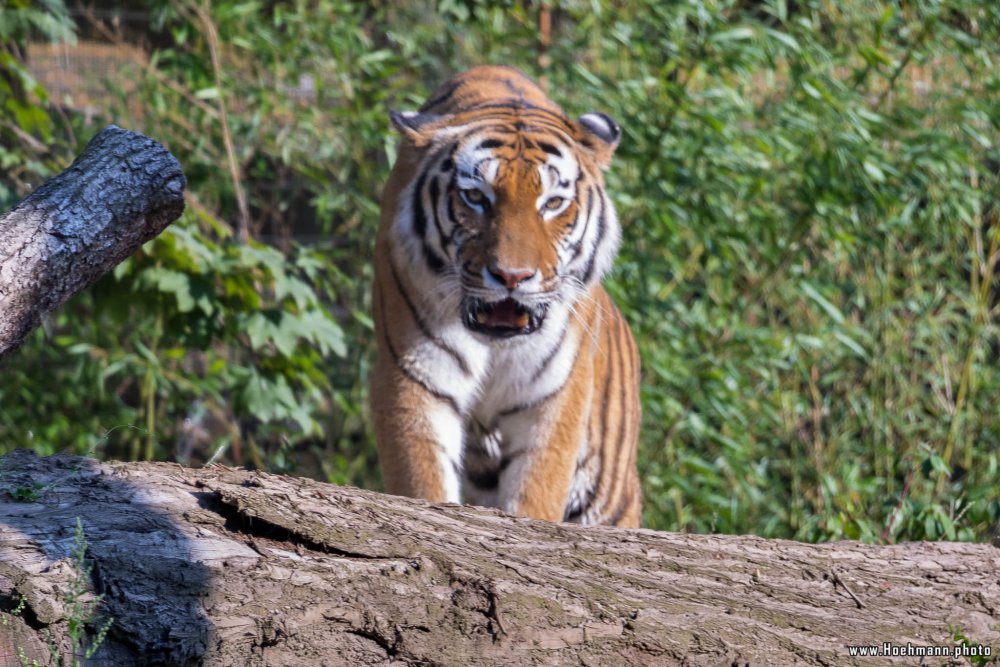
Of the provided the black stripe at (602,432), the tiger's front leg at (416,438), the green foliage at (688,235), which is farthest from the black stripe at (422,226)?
the green foliage at (688,235)

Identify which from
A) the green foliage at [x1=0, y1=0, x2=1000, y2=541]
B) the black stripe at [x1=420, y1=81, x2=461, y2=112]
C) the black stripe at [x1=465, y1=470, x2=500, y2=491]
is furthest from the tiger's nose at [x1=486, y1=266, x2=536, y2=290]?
the green foliage at [x1=0, y1=0, x2=1000, y2=541]

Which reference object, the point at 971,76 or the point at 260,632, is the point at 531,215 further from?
the point at 971,76

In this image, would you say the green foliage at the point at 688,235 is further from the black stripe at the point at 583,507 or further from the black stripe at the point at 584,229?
the black stripe at the point at 584,229

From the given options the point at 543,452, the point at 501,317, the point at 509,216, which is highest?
the point at 509,216

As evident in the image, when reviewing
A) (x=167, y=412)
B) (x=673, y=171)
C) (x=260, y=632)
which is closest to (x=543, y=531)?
(x=260, y=632)

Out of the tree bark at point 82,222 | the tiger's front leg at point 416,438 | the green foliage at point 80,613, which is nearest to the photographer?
the green foliage at point 80,613

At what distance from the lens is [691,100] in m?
4.64

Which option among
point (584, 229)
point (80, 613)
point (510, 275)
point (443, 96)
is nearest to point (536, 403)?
point (510, 275)

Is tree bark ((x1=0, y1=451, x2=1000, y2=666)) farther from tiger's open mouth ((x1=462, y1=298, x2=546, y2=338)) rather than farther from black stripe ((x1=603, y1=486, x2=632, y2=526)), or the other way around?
black stripe ((x1=603, y1=486, x2=632, y2=526))

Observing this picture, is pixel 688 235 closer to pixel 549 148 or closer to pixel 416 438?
pixel 549 148

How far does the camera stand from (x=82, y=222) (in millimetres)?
2154

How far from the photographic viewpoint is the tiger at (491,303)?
3.23 meters

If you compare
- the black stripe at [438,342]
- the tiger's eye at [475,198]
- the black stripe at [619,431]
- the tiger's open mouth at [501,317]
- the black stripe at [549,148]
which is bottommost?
the black stripe at [619,431]

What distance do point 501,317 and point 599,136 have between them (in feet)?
2.35
